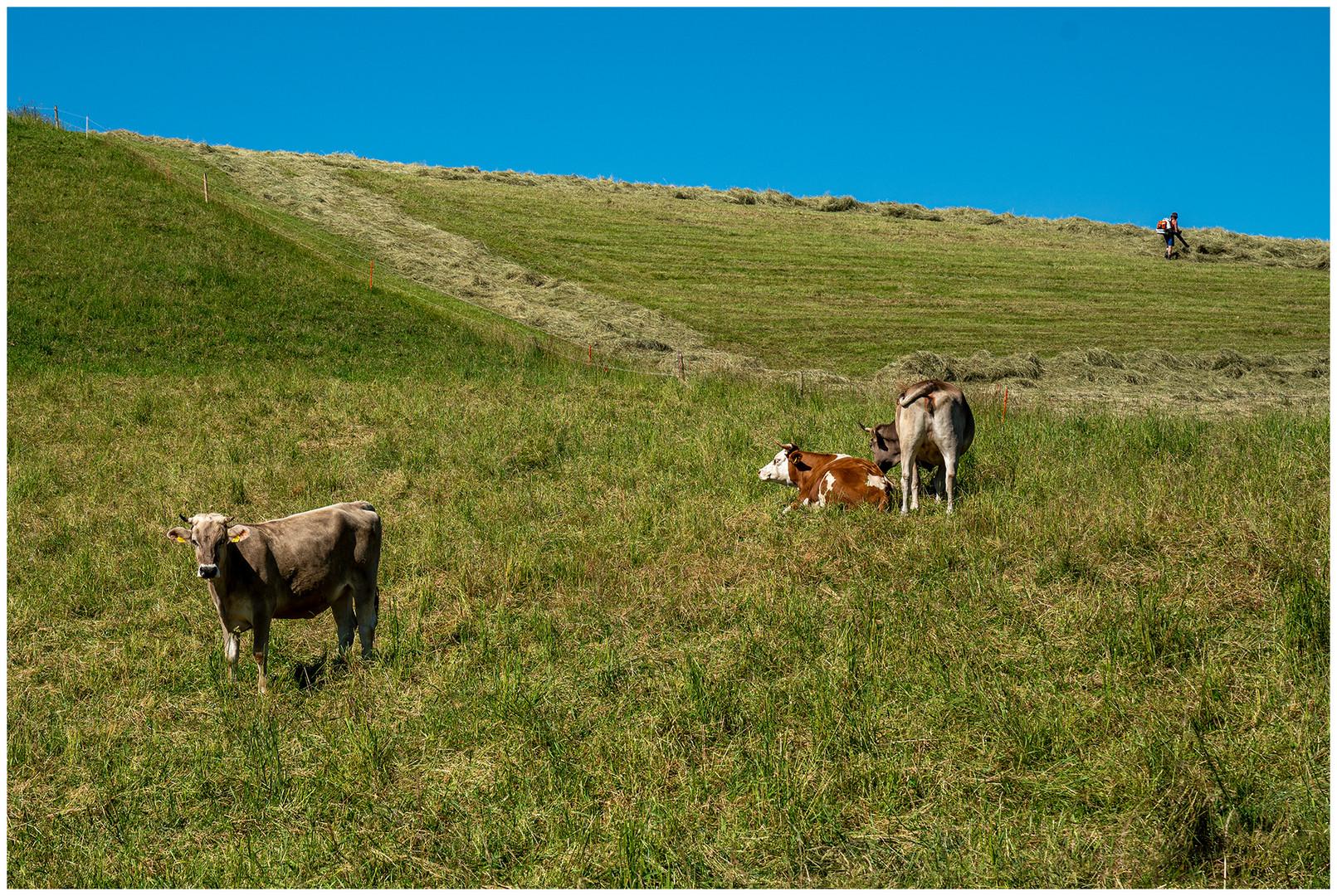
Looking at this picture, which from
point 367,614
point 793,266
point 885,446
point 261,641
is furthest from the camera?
point 793,266

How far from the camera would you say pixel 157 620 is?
7859 mm

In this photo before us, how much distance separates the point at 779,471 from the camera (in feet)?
36.3

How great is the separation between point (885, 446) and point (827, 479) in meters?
1.53

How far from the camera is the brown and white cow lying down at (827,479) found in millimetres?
9945

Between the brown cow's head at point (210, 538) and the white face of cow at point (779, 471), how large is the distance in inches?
245

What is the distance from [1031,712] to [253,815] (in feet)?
13.8

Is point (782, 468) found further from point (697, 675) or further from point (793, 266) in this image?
point (793, 266)

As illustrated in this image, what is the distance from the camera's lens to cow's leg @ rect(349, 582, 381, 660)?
718 cm

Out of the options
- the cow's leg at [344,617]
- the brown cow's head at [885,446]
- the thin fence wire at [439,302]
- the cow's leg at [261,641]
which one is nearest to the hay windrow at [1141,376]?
the thin fence wire at [439,302]

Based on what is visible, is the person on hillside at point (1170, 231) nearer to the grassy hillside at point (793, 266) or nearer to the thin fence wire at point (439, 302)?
the grassy hillside at point (793, 266)

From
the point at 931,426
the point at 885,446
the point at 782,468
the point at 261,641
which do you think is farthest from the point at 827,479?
the point at 261,641

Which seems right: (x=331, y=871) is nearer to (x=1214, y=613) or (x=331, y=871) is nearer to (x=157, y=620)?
(x=157, y=620)

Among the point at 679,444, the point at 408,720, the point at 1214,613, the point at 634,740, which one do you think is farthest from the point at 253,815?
the point at 679,444

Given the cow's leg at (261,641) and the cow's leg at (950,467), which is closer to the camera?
the cow's leg at (261,641)
